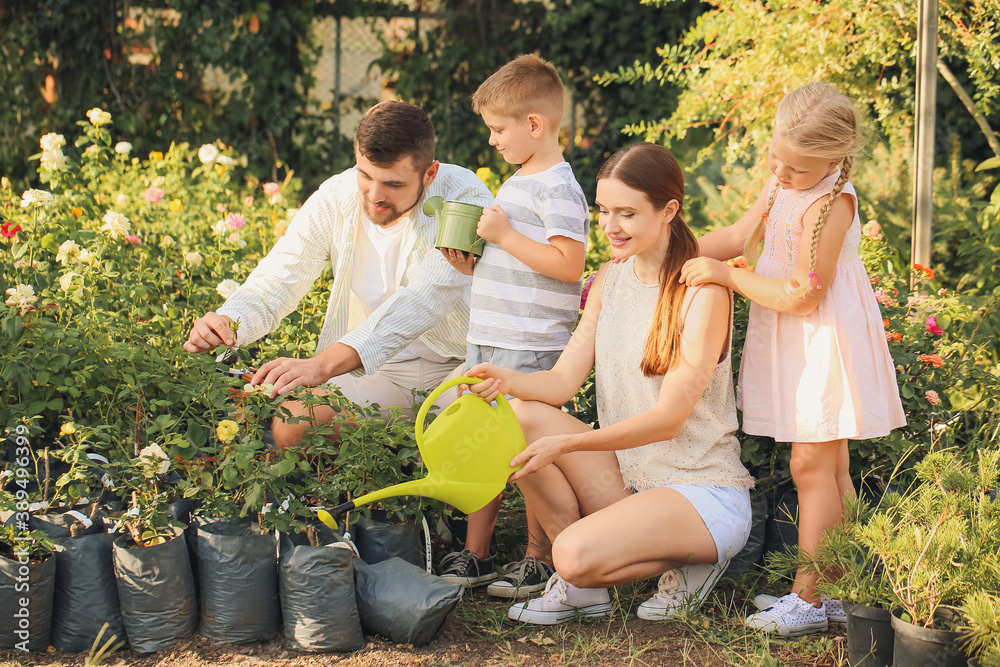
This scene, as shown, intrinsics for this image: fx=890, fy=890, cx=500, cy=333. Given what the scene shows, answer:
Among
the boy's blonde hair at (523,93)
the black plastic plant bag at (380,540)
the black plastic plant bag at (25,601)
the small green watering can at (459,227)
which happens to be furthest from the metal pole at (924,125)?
the black plastic plant bag at (25,601)

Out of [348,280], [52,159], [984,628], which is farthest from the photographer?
[52,159]

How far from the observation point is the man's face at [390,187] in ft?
7.86

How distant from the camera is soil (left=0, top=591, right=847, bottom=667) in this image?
1854mm

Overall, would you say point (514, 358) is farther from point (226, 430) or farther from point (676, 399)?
point (226, 430)

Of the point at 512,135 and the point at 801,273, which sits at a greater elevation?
the point at 512,135

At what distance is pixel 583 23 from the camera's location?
6.70 m

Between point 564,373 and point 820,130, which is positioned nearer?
point 820,130

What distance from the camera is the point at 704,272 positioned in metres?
2.01

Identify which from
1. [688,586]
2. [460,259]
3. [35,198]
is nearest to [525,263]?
[460,259]

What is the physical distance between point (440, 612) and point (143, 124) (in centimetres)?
563

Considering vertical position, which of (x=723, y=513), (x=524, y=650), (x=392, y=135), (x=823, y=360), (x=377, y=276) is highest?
(x=392, y=135)

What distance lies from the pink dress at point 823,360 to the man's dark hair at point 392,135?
3.13 feet

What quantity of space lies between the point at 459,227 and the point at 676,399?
0.71 m

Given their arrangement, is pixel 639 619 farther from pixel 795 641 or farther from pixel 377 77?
pixel 377 77
